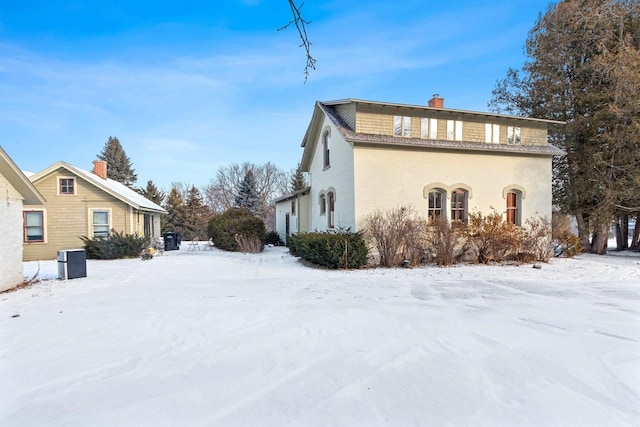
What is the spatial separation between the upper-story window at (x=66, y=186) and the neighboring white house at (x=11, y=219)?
830 cm

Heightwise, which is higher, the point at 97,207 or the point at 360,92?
the point at 360,92

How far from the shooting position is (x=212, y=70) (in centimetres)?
1138

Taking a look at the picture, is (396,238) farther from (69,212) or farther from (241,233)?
(69,212)

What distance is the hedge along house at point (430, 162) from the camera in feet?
41.5

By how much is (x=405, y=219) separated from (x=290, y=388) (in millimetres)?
9568

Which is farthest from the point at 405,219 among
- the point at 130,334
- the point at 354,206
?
the point at 130,334

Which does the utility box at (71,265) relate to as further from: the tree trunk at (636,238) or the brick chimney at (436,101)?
the tree trunk at (636,238)

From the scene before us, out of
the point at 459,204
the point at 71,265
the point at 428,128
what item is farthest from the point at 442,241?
the point at 71,265

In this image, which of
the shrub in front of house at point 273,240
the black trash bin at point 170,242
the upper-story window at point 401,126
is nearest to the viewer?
the upper-story window at point 401,126

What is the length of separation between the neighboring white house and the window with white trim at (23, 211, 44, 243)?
27.9ft

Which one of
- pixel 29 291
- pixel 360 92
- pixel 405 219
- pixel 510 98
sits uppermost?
pixel 510 98

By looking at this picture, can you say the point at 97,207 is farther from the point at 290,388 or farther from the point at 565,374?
the point at 565,374

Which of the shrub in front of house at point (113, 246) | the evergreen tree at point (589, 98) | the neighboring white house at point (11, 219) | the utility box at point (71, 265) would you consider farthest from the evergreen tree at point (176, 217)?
the evergreen tree at point (589, 98)

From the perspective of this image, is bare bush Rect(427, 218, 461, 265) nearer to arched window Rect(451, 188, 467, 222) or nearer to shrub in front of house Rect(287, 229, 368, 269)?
arched window Rect(451, 188, 467, 222)
